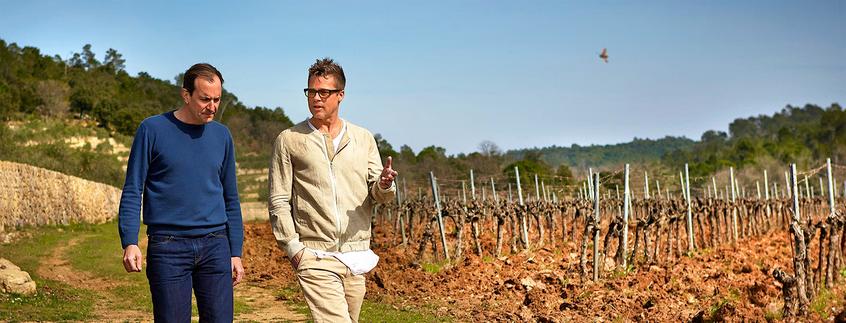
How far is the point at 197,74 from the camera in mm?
4262

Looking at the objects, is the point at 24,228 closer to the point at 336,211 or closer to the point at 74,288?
the point at 74,288

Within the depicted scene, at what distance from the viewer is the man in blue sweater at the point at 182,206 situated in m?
4.24

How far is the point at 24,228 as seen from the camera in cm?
2514

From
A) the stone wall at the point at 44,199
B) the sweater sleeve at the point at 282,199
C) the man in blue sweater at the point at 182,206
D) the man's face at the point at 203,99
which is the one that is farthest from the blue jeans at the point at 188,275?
the stone wall at the point at 44,199

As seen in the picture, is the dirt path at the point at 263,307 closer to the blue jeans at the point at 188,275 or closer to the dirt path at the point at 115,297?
the dirt path at the point at 115,297

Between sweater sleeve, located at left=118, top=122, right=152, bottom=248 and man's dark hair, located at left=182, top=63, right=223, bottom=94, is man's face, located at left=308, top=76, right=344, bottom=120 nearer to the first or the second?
man's dark hair, located at left=182, top=63, right=223, bottom=94

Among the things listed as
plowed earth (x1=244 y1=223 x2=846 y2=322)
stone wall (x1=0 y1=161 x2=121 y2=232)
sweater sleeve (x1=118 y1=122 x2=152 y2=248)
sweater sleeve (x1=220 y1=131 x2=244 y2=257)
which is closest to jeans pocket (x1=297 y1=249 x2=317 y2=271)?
sweater sleeve (x1=220 y1=131 x2=244 y2=257)

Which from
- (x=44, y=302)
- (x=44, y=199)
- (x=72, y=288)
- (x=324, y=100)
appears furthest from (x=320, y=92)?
(x=44, y=199)

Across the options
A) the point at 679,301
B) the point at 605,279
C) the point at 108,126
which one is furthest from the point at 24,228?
the point at 108,126

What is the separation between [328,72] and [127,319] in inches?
295

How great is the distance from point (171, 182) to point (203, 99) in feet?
1.33

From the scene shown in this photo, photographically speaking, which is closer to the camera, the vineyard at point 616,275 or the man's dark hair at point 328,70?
the man's dark hair at point 328,70

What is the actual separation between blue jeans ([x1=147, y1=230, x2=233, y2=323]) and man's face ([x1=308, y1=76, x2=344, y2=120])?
78 centimetres

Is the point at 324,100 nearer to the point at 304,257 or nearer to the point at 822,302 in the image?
the point at 304,257
